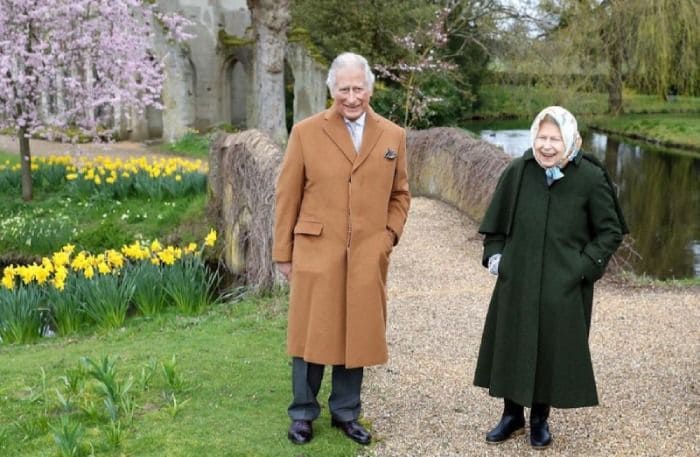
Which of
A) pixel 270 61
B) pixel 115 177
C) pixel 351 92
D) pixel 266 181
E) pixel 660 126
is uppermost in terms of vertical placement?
pixel 270 61

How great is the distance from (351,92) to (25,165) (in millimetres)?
9250

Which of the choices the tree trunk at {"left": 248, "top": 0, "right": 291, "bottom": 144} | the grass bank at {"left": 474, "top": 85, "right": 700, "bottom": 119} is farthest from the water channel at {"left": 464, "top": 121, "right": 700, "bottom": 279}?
the tree trunk at {"left": 248, "top": 0, "right": 291, "bottom": 144}

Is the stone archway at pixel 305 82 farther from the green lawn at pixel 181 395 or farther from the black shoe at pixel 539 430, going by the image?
the black shoe at pixel 539 430

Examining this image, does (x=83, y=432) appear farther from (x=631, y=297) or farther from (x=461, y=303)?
(x=631, y=297)

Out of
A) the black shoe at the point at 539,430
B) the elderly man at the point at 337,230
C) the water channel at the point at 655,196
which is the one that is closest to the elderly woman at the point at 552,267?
the black shoe at the point at 539,430

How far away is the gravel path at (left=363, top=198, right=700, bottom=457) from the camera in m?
4.21

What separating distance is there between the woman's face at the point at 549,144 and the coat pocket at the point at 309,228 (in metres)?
1.03

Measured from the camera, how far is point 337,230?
3.84 m

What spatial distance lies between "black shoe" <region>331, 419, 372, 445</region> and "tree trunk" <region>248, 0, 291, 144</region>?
1103 cm

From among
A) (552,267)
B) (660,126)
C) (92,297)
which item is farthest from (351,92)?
(660,126)

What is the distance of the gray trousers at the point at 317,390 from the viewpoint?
3.99 m

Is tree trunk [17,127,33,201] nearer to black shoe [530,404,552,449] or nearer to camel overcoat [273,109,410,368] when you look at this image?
camel overcoat [273,109,410,368]

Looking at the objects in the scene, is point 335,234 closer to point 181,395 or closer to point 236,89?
point 181,395

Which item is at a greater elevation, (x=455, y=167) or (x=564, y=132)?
(x=564, y=132)
